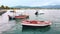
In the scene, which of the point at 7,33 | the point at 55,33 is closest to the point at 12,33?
the point at 7,33

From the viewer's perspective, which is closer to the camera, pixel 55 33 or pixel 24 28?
pixel 55 33

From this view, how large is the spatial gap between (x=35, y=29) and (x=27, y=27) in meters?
1.52

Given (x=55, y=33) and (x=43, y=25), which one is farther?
(x=43, y=25)

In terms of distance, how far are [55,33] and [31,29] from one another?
485cm

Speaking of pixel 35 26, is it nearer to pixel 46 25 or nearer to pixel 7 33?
pixel 46 25

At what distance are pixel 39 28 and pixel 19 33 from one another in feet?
15.7

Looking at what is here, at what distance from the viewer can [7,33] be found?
23.3 metres

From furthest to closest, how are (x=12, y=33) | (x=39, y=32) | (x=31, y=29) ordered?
(x=31, y=29) → (x=39, y=32) → (x=12, y=33)

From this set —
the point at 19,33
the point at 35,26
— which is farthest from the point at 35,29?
the point at 19,33

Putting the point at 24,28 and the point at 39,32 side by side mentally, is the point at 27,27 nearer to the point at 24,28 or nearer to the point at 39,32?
the point at 24,28

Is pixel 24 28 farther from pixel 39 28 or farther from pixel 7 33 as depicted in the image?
pixel 7 33

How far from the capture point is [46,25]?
27688 millimetres

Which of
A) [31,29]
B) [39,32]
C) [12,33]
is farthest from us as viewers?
[31,29]

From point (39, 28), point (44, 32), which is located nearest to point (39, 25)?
point (39, 28)
